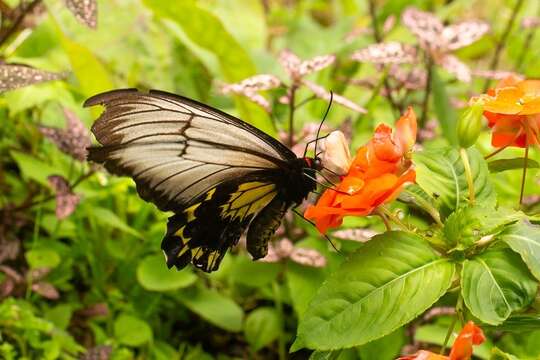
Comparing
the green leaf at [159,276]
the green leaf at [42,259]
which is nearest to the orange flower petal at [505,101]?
the green leaf at [159,276]

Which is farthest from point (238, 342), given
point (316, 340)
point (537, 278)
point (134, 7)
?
point (134, 7)

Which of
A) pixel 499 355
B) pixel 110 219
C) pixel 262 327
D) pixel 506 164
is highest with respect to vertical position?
pixel 506 164

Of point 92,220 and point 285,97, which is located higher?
point 285,97

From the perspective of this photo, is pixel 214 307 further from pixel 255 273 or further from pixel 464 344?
pixel 464 344

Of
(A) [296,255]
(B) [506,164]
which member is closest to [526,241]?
(B) [506,164]

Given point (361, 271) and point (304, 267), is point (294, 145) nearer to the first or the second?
point (304, 267)
